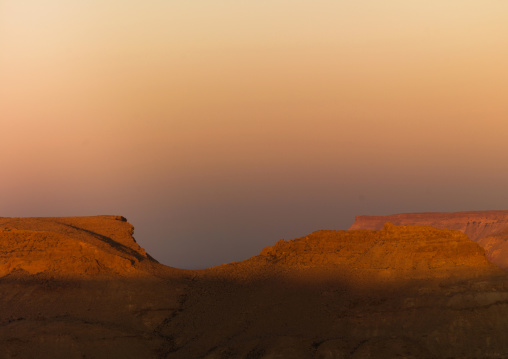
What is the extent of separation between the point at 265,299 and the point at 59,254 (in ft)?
59.7

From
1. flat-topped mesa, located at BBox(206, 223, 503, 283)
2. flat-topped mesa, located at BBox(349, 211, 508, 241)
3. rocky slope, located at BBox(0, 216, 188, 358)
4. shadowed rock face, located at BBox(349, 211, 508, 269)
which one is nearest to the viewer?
rocky slope, located at BBox(0, 216, 188, 358)

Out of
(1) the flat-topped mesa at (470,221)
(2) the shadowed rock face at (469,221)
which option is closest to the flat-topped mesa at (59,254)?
(2) the shadowed rock face at (469,221)

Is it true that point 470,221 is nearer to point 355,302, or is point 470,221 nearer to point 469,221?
point 469,221

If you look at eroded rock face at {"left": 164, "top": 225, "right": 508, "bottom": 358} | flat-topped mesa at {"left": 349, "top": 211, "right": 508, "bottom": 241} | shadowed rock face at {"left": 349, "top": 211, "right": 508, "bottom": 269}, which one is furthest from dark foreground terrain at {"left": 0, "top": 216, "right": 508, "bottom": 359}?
flat-topped mesa at {"left": 349, "top": 211, "right": 508, "bottom": 241}

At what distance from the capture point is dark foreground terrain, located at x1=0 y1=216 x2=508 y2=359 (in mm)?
51062

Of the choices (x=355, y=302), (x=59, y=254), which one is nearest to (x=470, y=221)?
(x=355, y=302)

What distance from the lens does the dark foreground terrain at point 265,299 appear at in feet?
168

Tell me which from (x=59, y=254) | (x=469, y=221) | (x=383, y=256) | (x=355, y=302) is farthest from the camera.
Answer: (x=469, y=221)

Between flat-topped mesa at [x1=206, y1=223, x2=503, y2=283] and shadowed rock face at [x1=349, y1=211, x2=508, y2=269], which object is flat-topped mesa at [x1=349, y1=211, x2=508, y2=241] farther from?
flat-topped mesa at [x1=206, y1=223, x2=503, y2=283]

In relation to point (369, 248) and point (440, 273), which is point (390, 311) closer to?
point (440, 273)

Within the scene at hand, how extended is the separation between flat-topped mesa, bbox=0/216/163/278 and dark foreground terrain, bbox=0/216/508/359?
98 millimetres

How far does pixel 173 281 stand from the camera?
66.6 meters

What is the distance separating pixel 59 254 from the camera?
63969mm

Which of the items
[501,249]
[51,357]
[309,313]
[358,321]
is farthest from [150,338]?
[501,249]
